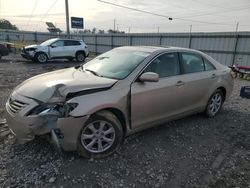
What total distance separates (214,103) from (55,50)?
→ 13081 mm

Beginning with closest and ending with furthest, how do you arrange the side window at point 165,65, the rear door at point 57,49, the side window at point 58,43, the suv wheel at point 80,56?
the side window at point 165,65 < the rear door at point 57,49 < the side window at point 58,43 < the suv wheel at point 80,56

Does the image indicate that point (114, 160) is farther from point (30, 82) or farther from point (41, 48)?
point (41, 48)

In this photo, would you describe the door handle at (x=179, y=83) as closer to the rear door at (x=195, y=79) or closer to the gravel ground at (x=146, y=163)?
the rear door at (x=195, y=79)

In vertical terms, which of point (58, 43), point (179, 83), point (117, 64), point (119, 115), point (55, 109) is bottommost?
point (119, 115)

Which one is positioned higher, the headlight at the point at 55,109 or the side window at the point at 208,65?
the side window at the point at 208,65

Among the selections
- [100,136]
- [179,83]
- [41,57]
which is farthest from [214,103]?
[41,57]

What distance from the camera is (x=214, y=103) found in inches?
220

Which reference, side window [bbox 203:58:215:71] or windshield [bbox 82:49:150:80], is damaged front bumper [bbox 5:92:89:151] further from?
side window [bbox 203:58:215:71]

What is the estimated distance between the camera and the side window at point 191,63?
4747mm

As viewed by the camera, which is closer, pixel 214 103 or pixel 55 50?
pixel 214 103

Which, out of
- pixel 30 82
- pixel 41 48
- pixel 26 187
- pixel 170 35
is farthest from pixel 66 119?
pixel 170 35

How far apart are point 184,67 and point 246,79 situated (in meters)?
8.99

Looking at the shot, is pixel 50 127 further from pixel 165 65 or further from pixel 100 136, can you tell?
pixel 165 65

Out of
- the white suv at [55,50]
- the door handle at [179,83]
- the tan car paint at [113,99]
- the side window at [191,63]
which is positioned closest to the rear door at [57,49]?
the white suv at [55,50]
